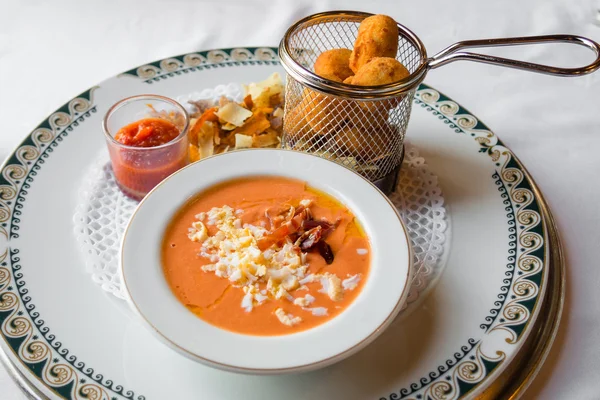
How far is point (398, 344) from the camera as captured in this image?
3.91 feet

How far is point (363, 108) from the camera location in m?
1.40

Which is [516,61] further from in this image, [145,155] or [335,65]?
[145,155]

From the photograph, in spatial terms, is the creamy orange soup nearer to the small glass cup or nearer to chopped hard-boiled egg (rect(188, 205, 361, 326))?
chopped hard-boiled egg (rect(188, 205, 361, 326))

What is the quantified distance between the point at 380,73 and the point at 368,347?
59 centimetres

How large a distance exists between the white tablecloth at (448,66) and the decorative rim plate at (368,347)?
0.18 meters

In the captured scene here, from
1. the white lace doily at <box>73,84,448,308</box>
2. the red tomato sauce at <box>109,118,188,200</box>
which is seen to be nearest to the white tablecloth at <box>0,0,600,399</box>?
the white lace doily at <box>73,84,448,308</box>

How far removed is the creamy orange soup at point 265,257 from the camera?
1082 millimetres

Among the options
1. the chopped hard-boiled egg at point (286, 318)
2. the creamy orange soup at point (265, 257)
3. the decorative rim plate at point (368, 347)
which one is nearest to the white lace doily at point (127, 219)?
the decorative rim plate at point (368, 347)

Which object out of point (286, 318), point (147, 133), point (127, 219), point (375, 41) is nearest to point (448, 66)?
point (375, 41)

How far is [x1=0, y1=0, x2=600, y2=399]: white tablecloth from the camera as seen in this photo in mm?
1660

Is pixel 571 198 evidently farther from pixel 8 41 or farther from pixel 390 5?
pixel 8 41

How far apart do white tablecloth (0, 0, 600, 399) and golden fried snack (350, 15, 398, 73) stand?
623 mm

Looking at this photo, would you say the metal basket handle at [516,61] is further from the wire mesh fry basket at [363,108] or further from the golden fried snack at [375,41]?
the golden fried snack at [375,41]

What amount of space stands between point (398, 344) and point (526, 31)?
1581 millimetres
